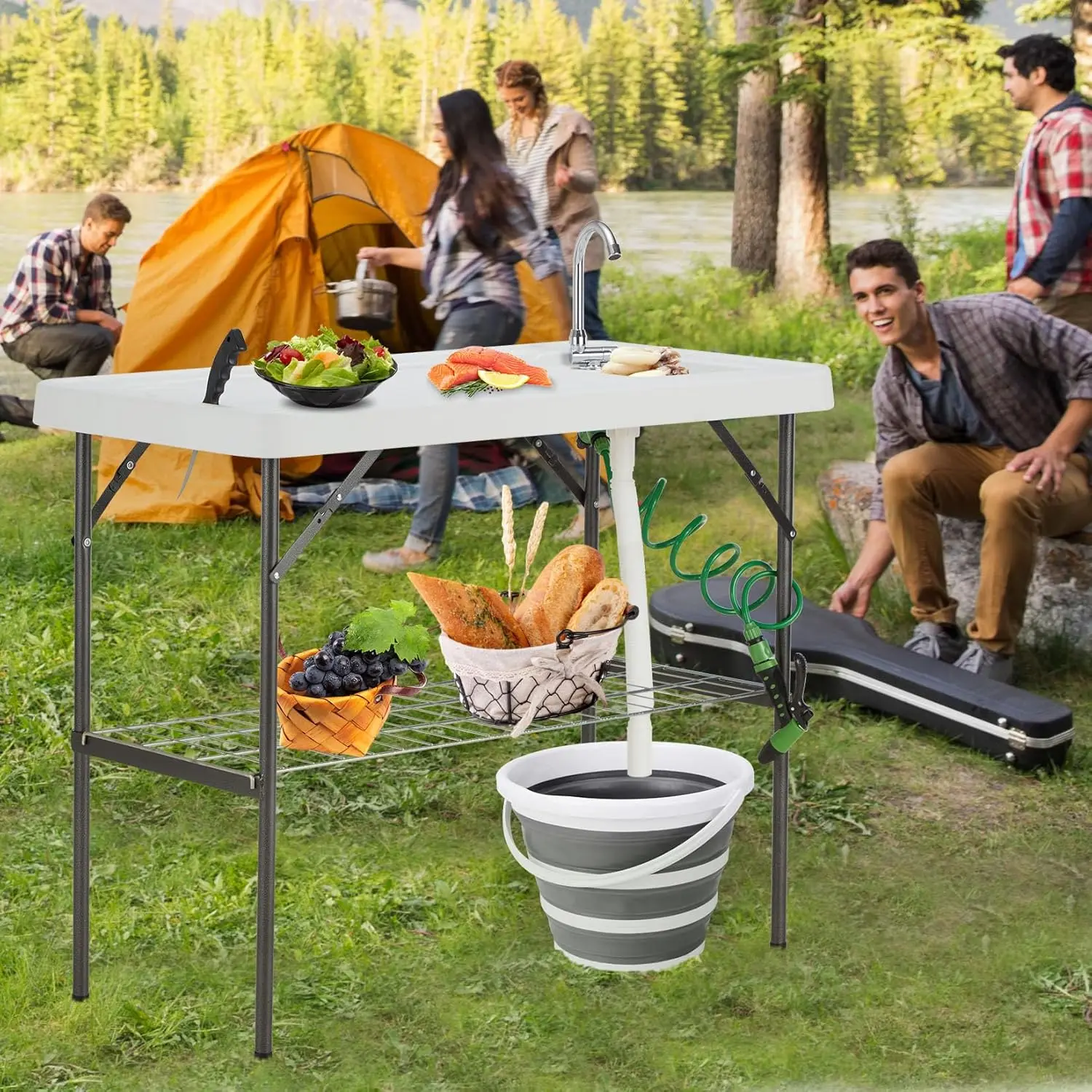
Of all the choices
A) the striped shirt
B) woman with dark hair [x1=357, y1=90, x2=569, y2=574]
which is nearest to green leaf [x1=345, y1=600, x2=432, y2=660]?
woman with dark hair [x1=357, y1=90, x2=569, y2=574]

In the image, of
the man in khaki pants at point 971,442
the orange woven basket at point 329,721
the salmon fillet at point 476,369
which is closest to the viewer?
the salmon fillet at point 476,369

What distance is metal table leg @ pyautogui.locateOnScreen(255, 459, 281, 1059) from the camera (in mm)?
2229

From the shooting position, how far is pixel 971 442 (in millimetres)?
4168

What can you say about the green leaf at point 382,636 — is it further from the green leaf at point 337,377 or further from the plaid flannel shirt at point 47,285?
the plaid flannel shirt at point 47,285

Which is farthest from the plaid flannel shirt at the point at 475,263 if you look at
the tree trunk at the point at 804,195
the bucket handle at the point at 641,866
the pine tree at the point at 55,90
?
the pine tree at the point at 55,90

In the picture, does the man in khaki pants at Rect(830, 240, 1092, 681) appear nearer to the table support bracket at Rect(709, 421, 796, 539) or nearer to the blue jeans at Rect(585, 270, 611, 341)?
the table support bracket at Rect(709, 421, 796, 539)

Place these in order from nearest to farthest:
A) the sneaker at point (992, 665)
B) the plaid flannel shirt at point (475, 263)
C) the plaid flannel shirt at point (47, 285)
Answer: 1. the sneaker at point (992, 665)
2. the plaid flannel shirt at point (475, 263)
3. the plaid flannel shirt at point (47, 285)

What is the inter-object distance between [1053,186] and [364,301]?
2218mm

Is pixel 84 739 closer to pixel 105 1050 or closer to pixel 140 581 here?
pixel 105 1050

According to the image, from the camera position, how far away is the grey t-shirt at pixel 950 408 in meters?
4.09

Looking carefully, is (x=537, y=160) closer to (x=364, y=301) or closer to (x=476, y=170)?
(x=364, y=301)

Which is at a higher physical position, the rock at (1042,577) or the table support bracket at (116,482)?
the table support bracket at (116,482)

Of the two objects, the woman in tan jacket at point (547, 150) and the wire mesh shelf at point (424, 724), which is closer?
the wire mesh shelf at point (424, 724)

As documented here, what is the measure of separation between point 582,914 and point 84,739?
0.80 metres
